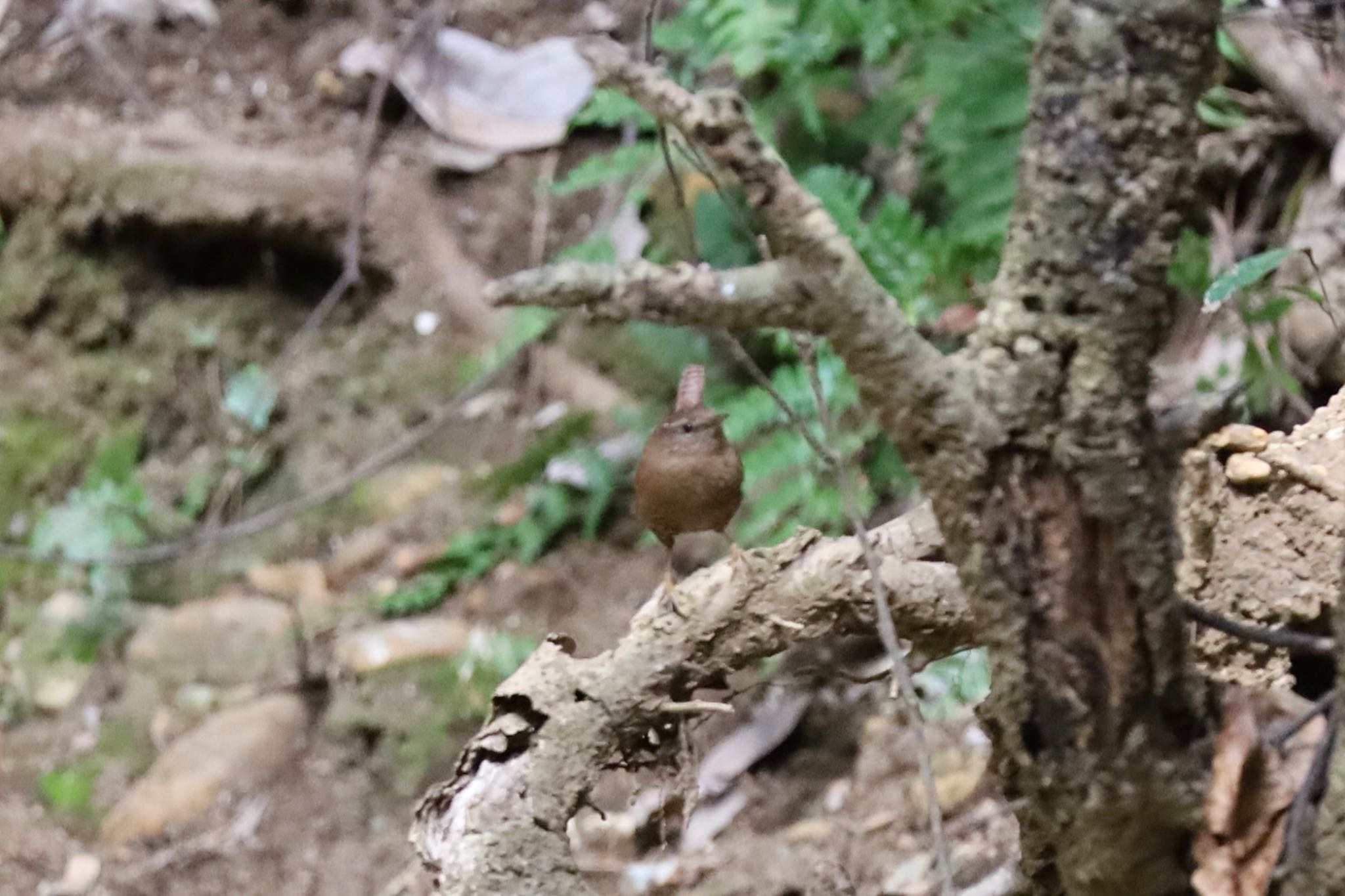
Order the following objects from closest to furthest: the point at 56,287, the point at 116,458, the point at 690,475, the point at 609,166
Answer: the point at 690,475
the point at 609,166
the point at 116,458
the point at 56,287

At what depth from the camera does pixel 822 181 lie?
1.89 meters

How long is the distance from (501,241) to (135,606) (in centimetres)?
114

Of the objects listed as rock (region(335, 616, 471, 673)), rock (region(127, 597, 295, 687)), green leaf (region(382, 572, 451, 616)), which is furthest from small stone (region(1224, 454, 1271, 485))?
rock (region(127, 597, 295, 687))

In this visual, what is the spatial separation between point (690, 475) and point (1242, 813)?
1.44ft

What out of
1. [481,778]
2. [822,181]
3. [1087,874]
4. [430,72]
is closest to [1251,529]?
[1087,874]

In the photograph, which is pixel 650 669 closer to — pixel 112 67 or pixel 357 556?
pixel 357 556

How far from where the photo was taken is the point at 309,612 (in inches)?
90.6

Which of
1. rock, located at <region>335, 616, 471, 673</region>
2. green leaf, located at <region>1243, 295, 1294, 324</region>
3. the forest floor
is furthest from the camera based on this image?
rock, located at <region>335, 616, 471, 673</region>

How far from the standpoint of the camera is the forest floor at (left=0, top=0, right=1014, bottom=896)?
66.8 inches

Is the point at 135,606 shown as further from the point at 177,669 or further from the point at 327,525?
the point at 327,525

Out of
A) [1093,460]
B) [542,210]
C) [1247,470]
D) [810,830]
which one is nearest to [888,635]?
[1093,460]

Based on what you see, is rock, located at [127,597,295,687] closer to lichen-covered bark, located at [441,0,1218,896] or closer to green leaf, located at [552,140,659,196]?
green leaf, located at [552,140,659,196]

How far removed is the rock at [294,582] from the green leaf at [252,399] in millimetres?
377

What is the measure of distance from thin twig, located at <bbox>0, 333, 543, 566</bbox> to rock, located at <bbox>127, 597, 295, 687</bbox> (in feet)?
0.47
